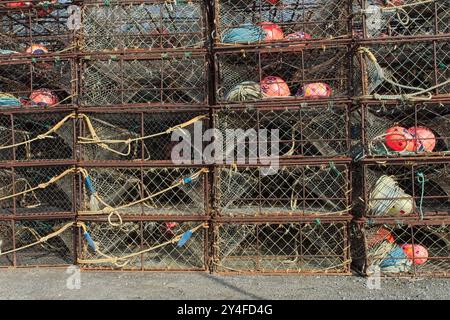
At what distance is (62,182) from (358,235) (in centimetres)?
271

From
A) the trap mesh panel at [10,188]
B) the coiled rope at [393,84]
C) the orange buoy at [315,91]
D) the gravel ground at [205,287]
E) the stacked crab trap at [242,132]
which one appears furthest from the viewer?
the trap mesh panel at [10,188]

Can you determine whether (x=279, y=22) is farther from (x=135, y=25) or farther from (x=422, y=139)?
(x=422, y=139)

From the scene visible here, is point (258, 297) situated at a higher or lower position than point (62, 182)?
lower

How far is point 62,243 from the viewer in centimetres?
435

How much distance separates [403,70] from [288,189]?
1.56 metres

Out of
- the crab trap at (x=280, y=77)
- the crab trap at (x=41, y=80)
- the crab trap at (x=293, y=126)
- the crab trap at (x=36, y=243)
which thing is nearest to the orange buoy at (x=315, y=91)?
the crab trap at (x=280, y=77)

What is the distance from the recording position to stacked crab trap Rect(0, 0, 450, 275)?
3641 mm

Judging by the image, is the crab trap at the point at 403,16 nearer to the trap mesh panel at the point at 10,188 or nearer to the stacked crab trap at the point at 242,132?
the stacked crab trap at the point at 242,132

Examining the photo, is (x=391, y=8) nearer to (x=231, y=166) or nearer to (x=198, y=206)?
(x=231, y=166)

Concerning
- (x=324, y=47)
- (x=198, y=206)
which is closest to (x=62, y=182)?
(x=198, y=206)

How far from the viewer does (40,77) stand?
13.7 ft

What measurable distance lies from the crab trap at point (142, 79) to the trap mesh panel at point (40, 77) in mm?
186

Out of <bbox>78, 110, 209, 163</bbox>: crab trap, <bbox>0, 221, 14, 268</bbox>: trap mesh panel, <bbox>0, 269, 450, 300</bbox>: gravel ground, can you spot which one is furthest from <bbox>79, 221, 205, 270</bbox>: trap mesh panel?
<bbox>0, 221, 14, 268</bbox>: trap mesh panel

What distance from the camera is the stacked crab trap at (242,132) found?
3.64 m
